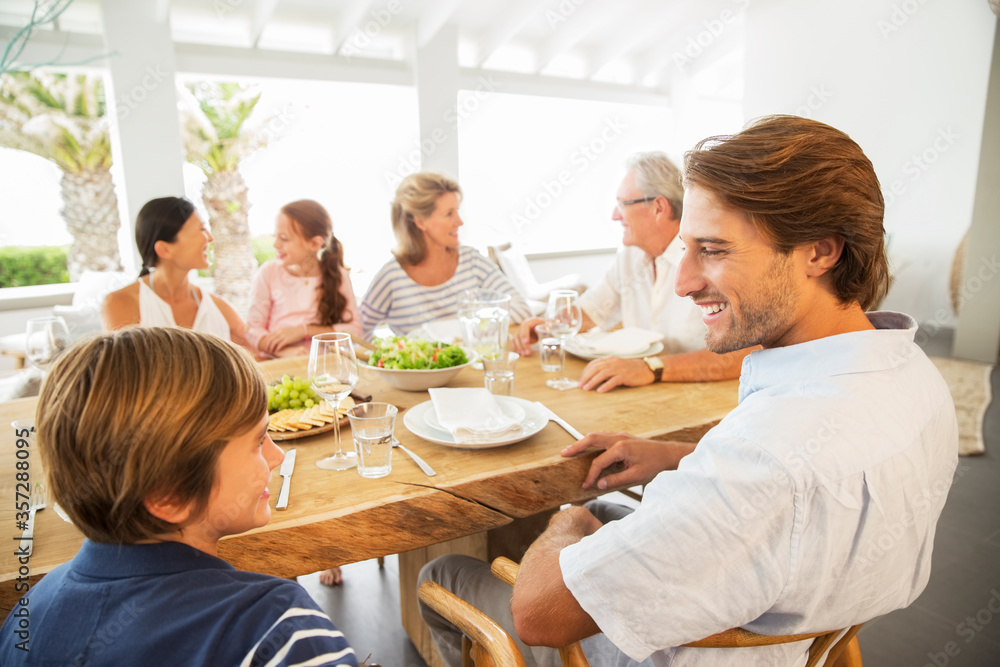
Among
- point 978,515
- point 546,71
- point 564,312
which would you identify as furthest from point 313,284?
point 546,71

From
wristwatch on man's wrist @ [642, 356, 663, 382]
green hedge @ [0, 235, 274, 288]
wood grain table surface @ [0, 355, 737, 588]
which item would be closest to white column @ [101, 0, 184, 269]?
green hedge @ [0, 235, 274, 288]

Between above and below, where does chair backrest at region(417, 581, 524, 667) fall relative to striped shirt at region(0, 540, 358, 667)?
below

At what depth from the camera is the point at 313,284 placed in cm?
323

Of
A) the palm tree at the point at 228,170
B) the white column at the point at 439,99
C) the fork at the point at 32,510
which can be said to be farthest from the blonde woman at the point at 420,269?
the palm tree at the point at 228,170

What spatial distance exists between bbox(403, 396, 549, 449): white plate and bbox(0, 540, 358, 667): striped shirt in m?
0.65

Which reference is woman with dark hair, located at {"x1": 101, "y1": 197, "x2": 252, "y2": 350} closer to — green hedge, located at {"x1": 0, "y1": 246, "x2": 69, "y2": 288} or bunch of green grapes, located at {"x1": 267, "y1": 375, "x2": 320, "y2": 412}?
bunch of green grapes, located at {"x1": 267, "y1": 375, "x2": 320, "y2": 412}

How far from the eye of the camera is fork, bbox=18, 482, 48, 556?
99 centimetres

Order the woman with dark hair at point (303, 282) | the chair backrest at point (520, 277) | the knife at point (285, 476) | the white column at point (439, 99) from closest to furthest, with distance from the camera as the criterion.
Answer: the knife at point (285, 476), the woman with dark hair at point (303, 282), the chair backrest at point (520, 277), the white column at point (439, 99)

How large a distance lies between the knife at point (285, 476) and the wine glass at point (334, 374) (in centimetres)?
6

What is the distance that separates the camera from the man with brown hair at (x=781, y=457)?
0.75 metres

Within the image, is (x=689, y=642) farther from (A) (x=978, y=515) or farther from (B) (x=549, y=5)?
(B) (x=549, y=5)

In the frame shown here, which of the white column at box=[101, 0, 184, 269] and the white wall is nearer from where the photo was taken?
the white column at box=[101, 0, 184, 269]

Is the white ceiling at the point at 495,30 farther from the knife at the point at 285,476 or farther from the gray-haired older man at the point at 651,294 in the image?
the knife at the point at 285,476

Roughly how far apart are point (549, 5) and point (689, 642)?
263 inches
